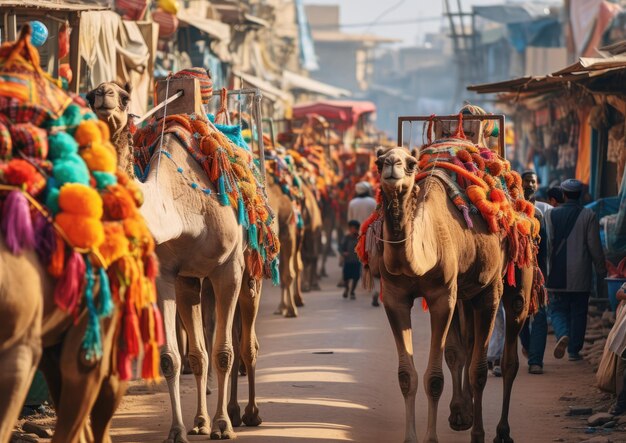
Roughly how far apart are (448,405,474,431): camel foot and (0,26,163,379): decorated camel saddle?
441 centimetres

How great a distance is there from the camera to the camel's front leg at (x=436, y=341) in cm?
856

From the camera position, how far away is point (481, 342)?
930cm

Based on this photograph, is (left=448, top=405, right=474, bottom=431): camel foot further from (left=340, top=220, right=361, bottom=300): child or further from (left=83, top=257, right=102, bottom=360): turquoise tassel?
(left=340, top=220, right=361, bottom=300): child

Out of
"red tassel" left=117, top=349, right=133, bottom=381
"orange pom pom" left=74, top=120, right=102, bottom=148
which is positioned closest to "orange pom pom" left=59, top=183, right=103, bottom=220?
"orange pom pom" left=74, top=120, right=102, bottom=148

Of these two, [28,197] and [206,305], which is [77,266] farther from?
[206,305]

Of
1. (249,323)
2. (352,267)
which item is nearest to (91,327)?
(249,323)

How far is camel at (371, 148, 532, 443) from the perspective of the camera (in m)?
7.93

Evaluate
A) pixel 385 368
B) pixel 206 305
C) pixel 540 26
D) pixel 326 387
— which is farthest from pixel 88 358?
pixel 540 26

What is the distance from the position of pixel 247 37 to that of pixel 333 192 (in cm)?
1547

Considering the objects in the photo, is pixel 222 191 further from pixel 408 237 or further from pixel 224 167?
pixel 408 237

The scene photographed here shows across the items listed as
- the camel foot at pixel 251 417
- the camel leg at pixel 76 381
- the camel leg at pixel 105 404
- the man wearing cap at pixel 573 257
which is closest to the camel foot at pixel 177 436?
the camel foot at pixel 251 417

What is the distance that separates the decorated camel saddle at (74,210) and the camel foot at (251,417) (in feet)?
13.1

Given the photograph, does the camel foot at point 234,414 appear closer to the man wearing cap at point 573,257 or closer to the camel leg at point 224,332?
the camel leg at point 224,332

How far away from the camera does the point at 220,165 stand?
29.9 feet
